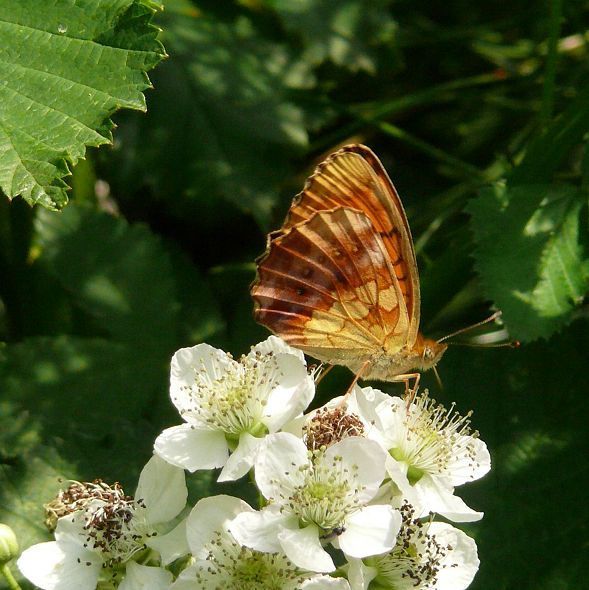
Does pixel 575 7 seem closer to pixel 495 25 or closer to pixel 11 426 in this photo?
pixel 495 25

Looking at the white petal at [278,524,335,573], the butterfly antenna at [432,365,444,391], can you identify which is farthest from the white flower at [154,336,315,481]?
the butterfly antenna at [432,365,444,391]

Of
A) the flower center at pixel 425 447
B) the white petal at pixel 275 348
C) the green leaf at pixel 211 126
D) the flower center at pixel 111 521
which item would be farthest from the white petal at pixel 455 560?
the green leaf at pixel 211 126

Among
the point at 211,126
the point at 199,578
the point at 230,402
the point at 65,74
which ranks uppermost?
the point at 65,74

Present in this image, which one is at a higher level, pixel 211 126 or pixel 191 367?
pixel 211 126

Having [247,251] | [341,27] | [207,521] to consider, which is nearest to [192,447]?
[207,521]

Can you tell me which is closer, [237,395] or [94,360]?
[237,395]

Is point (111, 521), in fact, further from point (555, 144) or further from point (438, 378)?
point (555, 144)

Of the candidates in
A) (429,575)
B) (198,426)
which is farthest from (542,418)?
(198,426)

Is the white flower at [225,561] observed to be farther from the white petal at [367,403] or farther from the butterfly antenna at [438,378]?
the butterfly antenna at [438,378]
